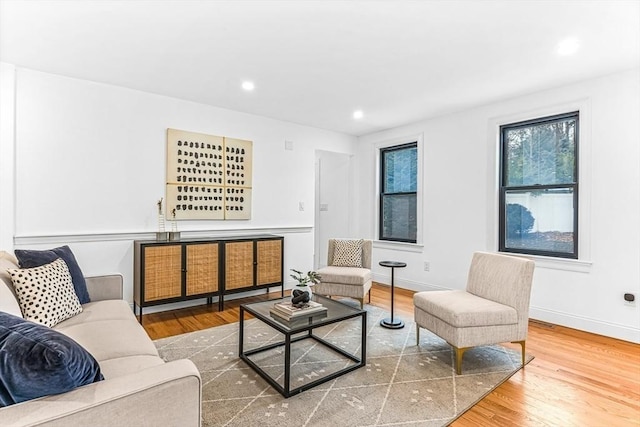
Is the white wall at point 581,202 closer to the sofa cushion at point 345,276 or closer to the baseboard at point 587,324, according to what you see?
the baseboard at point 587,324

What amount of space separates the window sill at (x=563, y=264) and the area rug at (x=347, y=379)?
125cm

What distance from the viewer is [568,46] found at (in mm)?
2607

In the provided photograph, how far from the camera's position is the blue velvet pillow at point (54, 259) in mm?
2256

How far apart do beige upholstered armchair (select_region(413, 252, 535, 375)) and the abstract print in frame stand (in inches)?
103

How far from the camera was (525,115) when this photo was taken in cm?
373

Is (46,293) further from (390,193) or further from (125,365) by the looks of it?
(390,193)

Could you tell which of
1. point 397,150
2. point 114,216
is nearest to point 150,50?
point 114,216

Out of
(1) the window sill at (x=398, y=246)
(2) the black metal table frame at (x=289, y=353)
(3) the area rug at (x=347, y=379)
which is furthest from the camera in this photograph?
(1) the window sill at (x=398, y=246)

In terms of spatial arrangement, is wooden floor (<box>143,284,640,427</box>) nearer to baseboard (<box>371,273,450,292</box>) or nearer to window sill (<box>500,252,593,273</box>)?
window sill (<box>500,252,593,273</box>)

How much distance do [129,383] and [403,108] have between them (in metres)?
3.99

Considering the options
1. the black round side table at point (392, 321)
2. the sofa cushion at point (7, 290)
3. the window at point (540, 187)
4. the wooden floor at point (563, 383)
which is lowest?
the wooden floor at point (563, 383)

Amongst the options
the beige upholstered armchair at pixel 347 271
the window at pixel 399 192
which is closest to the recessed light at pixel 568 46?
the window at pixel 399 192

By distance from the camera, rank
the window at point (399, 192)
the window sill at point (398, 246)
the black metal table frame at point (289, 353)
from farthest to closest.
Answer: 1. the window at point (399, 192)
2. the window sill at point (398, 246)
3. the black metal table frame at point (289, 353)

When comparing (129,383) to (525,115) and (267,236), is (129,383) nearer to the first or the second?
(267,236)
